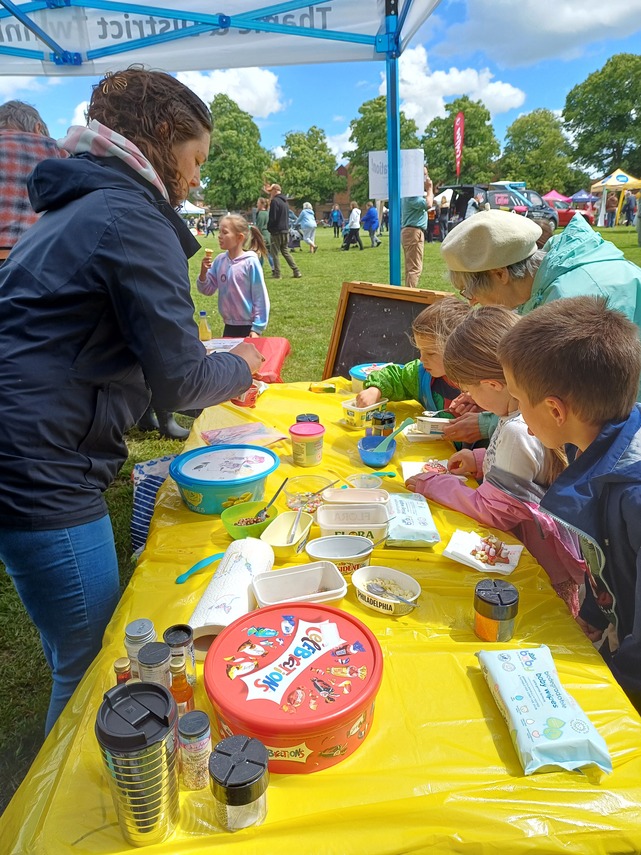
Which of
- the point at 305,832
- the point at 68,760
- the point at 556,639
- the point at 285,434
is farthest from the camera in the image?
the point at 285,434

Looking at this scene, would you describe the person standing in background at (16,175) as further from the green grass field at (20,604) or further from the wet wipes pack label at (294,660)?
the wet wipes pack label at (294,660)

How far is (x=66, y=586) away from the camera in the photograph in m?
1.31

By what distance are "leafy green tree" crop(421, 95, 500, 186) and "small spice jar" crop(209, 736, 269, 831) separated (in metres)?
50.8

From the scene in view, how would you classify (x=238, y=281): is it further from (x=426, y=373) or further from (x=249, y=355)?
(x=249, y=355)

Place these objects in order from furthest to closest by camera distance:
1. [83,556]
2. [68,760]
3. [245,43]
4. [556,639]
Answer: [245,43] < [83,556] < [556,639] < [68,760]

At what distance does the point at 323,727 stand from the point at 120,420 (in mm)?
827

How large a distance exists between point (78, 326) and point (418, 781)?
1.06 meters

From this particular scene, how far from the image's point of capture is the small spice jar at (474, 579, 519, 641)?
1087 millimetres

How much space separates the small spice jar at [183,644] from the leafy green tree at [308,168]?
5352 cm

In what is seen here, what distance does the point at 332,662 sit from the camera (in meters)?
0.96

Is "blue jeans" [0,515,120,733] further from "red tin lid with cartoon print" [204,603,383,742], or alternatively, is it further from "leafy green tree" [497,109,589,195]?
"leafy green tree" [497,109,589,195]

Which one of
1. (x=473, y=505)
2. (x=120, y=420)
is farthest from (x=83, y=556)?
(x=473, y=505)

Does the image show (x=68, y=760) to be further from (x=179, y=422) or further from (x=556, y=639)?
(x=179, y=422)

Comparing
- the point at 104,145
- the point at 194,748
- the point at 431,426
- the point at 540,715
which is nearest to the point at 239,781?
the point at 194,748
